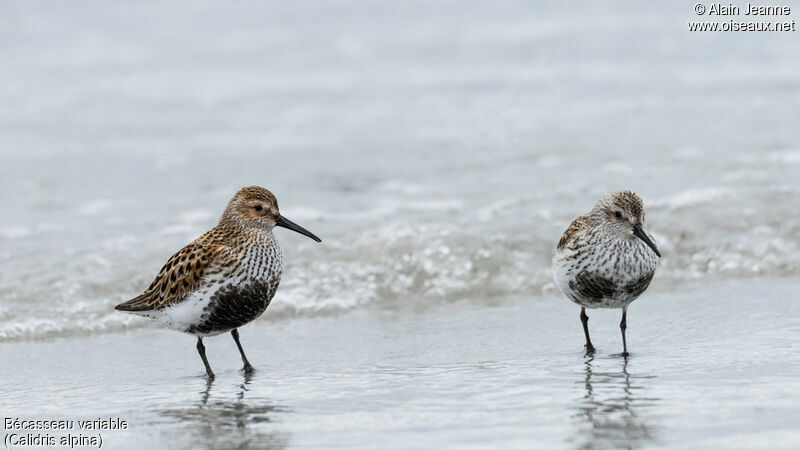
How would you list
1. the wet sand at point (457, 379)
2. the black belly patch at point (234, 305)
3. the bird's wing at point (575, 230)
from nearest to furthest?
the wet sand at point (457, 379), the black belly patch at point (234, 305), the bird's wing at point (575, 230)

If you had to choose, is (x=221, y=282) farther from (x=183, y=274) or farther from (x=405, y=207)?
(x=405, y=207)

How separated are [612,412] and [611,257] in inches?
54.5

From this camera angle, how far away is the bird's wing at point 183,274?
22.2 feet

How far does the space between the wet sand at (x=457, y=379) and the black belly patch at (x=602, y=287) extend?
1.29 ft

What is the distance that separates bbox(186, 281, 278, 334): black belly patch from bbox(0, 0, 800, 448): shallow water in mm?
413

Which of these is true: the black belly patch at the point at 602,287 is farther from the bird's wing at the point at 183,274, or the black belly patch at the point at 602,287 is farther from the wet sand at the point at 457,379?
the bird's wing at the point at 183,274

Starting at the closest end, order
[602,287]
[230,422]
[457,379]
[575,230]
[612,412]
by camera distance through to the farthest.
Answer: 1. [612,412]
2. [230,422]
3. [457,379]
4. [602,287]
5. [575,230]

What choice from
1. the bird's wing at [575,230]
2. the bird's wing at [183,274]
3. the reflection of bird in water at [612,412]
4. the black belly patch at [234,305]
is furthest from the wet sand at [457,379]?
the bird's wing at [575,230]

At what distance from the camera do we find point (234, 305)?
671 cm

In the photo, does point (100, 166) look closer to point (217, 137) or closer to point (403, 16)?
point (217, 137)

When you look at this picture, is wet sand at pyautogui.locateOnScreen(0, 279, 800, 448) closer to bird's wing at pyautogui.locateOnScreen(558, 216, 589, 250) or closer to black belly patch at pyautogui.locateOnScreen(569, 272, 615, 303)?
black belly patch at pyautogui.locateOnScreen(569, 272, 615, 303)

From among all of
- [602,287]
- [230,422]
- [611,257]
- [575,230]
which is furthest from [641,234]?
[230,422]

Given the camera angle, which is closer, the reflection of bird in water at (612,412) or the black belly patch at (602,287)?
the reflection of bird in water at (612,412)

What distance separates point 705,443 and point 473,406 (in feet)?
4.16
